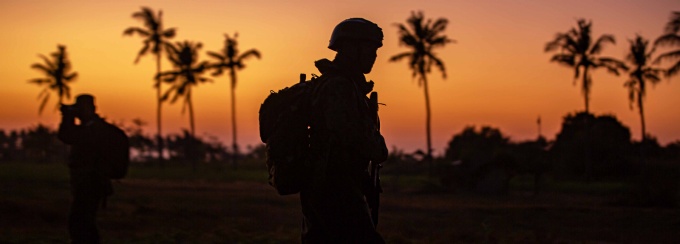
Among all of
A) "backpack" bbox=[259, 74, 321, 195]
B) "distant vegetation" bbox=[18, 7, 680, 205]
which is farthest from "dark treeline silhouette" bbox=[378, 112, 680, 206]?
"backpack" bbox=[259, 74, 321, 195]

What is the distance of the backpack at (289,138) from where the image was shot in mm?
4254

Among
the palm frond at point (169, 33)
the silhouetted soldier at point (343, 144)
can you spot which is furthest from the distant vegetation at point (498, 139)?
the silhouetted soldier at point (343, 144)

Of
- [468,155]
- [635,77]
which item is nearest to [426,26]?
[635,77]

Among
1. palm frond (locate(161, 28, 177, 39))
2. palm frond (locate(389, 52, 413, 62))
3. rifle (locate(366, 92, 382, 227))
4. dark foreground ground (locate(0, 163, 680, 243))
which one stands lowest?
dark foreground ground (locate(0, 163, 680, 243))

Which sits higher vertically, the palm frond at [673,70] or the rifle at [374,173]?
the palm frond at [673,70]

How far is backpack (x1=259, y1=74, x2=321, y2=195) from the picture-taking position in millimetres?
4254

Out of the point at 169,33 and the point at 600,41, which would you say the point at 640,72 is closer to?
the point at 600,41

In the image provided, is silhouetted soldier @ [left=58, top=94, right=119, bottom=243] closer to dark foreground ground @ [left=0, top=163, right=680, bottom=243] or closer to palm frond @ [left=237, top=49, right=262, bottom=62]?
dark foreground ground @ [left=0, top=163, right=680, bottom=243]

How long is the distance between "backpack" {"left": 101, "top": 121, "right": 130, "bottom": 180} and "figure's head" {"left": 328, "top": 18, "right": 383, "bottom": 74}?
13.5ft

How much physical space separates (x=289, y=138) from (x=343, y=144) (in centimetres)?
28

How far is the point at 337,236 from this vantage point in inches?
171

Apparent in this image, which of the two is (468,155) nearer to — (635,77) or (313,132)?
(635,77)

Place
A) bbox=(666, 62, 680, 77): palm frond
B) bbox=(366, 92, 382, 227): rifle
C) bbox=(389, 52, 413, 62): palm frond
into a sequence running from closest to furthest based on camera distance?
1. bbox=(366, 92, 382, 227): rifle
2. bbox=(666, 62, 680, 77): palm frond
3. bbox=(389, 52, 413, 62): palm frond

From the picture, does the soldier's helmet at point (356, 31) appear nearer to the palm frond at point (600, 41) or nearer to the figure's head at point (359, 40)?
the figure's head at point (359, 40)
